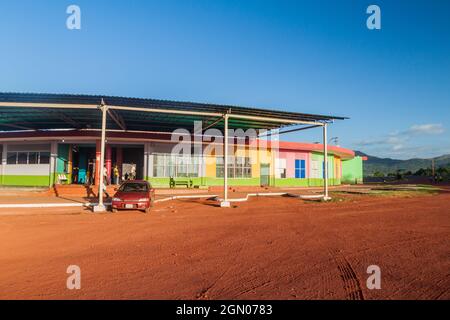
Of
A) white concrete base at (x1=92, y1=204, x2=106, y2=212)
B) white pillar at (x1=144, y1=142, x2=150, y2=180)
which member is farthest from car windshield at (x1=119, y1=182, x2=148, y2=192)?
white pillar at (x1=144, y1=142, x2=150, y2=180)

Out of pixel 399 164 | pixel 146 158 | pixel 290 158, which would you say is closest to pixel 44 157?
pixel 146 158

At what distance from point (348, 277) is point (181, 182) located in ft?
60.8

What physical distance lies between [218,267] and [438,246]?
17.3ft

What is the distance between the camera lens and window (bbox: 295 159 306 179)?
27.5 meters

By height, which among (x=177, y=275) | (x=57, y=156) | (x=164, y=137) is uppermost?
(x=164, y=137)

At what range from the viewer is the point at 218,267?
4844 millimetres

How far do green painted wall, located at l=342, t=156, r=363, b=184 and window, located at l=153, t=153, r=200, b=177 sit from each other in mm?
24779

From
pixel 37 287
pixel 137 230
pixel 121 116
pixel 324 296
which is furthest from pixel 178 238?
pixel 121 116

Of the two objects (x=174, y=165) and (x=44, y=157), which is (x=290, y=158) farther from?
(x=44, y=157)

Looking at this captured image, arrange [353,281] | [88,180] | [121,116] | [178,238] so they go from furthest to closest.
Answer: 1. [88,180]
2. [121,116]
3. [178,238]
4. [353,281]

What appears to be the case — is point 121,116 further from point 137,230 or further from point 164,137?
point 137,230

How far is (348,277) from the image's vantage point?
4355 millimetres

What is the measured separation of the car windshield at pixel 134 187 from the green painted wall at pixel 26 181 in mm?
11742

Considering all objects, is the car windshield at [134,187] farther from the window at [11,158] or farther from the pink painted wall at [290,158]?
the pink painted wall at [290,158]
